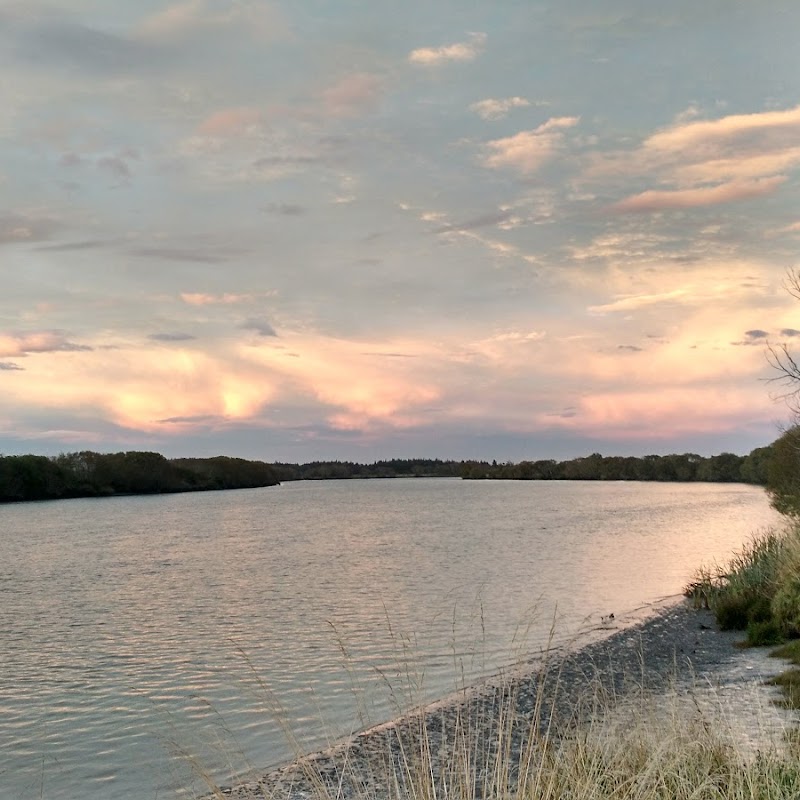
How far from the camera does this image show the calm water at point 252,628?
41.1ft

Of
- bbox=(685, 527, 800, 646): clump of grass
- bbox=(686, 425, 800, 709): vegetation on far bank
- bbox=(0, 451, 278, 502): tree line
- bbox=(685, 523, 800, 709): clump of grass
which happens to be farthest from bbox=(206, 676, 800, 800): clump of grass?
bbox=(0, 451, 278, 502): tree line

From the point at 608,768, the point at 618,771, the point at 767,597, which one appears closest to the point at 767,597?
the point at 767,597

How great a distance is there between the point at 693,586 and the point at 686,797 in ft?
68.0

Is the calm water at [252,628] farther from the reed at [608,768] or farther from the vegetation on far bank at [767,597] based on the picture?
the vegetation on far bank at [767,597]

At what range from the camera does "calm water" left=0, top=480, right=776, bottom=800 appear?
41.1 feet

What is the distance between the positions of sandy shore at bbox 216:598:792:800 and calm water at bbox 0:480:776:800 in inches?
27.5

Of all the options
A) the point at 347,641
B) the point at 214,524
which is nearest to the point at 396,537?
the point at 214,524

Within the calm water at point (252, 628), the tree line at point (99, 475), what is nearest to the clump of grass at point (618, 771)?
the calm water at point (252, 628)

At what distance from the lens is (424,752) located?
544cm

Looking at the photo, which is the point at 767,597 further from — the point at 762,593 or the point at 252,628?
the point at 252,628

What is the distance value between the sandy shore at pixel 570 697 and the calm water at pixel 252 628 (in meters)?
0.70

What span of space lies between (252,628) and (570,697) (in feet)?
38.3

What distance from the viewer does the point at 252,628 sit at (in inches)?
904

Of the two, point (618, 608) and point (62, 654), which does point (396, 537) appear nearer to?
point (618, 608)
